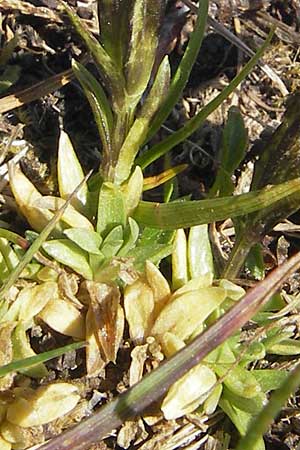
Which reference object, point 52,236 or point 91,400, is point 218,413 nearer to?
point 91,400

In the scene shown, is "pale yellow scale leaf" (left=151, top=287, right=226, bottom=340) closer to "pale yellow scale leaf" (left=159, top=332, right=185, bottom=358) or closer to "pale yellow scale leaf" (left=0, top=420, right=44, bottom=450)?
"pale yellow scale leaf" (left=159, top=332, right=185, bottom=358)

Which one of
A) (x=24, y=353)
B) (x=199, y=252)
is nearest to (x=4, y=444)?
(x=24, y=353)

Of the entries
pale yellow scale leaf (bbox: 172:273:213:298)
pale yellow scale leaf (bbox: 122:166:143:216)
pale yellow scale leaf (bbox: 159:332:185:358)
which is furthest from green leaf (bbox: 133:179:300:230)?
pale yellow scale leaf (bbox: 159:332:185:358)

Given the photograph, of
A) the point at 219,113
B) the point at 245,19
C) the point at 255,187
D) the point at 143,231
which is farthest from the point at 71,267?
the point at 245,19

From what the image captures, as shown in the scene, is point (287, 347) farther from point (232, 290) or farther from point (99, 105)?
point (99, 105)

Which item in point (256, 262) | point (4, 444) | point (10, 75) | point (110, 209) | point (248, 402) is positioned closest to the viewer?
point (4, 444)

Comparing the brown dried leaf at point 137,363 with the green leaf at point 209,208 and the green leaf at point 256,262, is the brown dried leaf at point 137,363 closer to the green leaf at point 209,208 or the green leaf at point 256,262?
the green leaf at point 209,208
